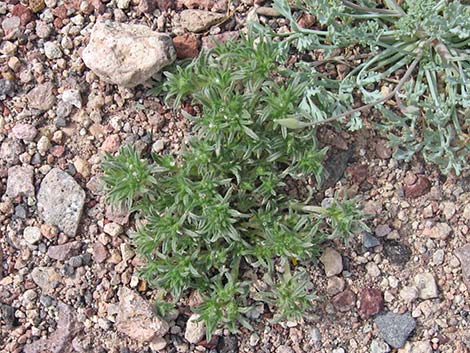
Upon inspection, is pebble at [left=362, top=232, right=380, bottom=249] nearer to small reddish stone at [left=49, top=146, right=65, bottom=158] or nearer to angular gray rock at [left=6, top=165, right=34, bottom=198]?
small reddish stone at [left=49, top=146, right=65, bottom=158]

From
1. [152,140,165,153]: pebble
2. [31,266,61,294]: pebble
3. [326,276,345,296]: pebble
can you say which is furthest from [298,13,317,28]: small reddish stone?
[31,266,61,294]: pebble

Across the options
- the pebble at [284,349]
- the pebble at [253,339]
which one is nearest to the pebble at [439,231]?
the pebble at [284,349]

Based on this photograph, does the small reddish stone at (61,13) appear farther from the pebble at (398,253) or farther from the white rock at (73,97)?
the pebble at (398,253)

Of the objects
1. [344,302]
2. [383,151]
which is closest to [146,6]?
[383,151]

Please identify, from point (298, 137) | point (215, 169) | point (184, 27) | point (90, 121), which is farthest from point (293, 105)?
point (90, 121)

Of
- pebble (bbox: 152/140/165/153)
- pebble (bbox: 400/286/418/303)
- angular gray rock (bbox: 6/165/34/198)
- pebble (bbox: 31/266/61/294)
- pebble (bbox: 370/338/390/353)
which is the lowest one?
pebble (bbox: 370/338/390/353)

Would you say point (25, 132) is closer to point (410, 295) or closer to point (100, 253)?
point (100, 253)

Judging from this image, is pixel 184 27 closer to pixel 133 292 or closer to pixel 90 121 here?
A: pixel 90 121
